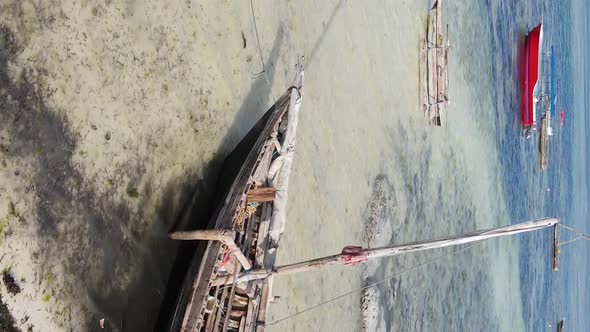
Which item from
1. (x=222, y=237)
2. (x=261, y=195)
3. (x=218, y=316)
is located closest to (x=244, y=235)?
(x=261, y=195)

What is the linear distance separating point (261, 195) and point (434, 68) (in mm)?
7669

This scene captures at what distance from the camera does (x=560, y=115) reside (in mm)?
20625

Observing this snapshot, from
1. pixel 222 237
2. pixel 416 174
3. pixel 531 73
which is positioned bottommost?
pixel 222 237

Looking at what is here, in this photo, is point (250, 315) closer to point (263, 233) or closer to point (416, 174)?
point (263, 233)

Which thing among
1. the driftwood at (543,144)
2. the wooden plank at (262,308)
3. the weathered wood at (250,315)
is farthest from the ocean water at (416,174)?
the weathered wood at (250,315)

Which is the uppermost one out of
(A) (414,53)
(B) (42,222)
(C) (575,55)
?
(C) (575,55)

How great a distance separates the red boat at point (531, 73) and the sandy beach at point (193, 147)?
4709 millimetres

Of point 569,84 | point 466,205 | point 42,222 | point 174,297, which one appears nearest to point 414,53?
point 466,205

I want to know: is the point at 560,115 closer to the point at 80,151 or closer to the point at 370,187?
the point at 370,187

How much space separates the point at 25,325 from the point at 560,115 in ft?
63.7

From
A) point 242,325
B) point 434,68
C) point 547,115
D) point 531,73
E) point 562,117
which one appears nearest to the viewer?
point 242,325

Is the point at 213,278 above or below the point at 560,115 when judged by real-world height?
below

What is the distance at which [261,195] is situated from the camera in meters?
6.73

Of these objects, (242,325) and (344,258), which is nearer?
(344,258)
